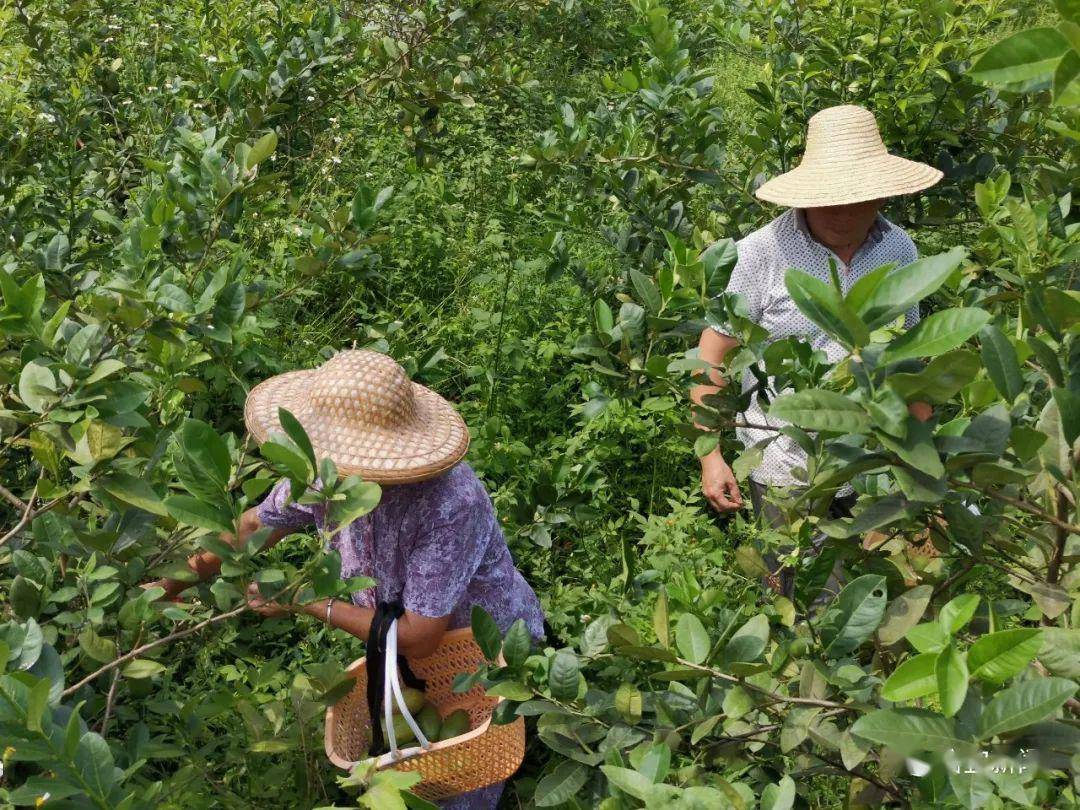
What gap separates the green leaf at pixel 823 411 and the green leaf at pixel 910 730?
1.04 feet

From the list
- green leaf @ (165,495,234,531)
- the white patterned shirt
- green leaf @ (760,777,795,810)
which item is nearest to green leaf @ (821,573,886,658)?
green leaf @ (760,777,795,810)

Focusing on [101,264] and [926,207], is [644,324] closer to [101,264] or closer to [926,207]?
[101,264]

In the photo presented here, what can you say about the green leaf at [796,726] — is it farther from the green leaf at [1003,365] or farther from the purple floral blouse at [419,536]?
the purple floral blouse at [419,536]

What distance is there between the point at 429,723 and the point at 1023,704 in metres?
1.55

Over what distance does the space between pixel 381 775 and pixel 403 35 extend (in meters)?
4.57

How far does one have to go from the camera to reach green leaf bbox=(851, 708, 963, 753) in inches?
44.8

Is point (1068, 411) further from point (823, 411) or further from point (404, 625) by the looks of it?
point (404, 625)

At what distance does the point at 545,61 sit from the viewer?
692 cm

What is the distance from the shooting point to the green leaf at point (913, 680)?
1159 millimetres

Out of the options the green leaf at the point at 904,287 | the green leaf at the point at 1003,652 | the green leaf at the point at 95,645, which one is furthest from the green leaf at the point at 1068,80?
the green leaf at the point at 95,645

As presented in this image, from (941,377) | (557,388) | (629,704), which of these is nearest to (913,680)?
(941,377)

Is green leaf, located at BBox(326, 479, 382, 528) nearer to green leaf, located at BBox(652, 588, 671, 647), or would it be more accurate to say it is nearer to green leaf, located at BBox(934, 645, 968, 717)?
green leaf, located at BBox(652, 588, 671, 647)

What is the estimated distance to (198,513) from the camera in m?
1.45

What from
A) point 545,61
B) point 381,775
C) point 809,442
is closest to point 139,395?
point 381,775
